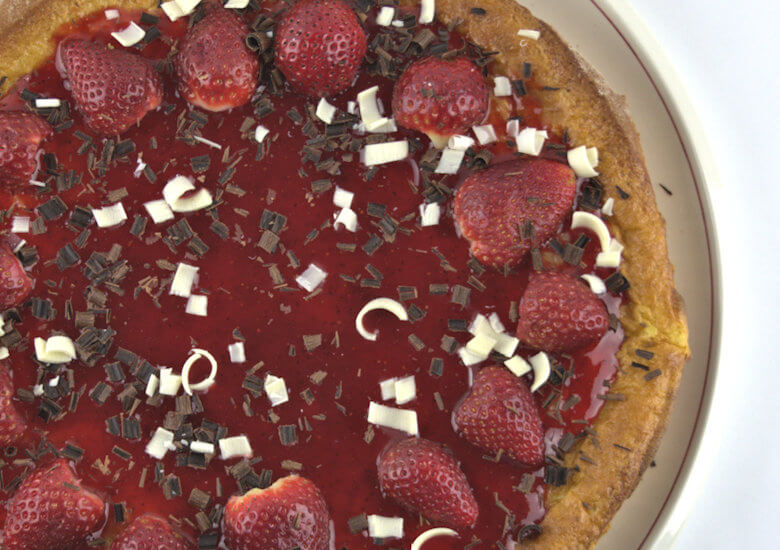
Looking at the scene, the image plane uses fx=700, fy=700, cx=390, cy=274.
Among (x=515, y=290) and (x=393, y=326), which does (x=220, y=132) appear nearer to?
(x=393, y=326)

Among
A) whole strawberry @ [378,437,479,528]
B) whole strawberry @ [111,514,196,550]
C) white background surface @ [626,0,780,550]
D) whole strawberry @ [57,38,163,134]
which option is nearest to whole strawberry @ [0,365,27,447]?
whole strawberry @ [111,514,196,550]

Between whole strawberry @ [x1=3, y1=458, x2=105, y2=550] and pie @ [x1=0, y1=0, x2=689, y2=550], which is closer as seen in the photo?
whole strawberry @ [x1=3, y1=458, x2=105, y2=550]

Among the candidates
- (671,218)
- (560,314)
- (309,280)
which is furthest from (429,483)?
(671,218)

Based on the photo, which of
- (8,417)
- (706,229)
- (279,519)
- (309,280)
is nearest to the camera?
(279,519)

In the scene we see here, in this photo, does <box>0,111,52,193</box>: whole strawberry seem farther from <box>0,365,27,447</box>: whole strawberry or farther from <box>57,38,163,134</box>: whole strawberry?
<box>0,365,27,447</box>: whole strawberry

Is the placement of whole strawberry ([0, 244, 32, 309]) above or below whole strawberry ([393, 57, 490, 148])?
below

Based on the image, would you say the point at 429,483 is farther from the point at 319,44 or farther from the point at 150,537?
the point at 319,44

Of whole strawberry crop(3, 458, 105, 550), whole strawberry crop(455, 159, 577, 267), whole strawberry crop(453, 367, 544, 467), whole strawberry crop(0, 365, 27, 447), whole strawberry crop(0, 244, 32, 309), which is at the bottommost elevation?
whole strawberry crop(3, 458, 105, 550)
